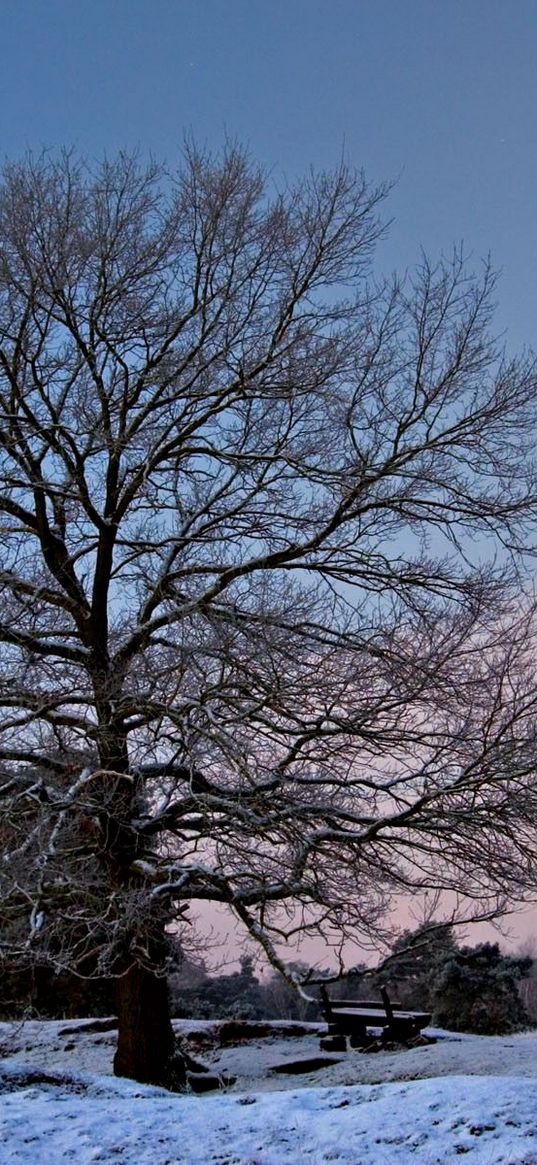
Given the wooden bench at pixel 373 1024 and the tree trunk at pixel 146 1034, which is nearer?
the tree trunk at pixel 146 1034

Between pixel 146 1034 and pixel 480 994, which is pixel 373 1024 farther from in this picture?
pixel 480 994

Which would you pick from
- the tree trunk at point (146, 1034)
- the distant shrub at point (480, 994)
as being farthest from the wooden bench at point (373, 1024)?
the distant shrub at point (480, 994)

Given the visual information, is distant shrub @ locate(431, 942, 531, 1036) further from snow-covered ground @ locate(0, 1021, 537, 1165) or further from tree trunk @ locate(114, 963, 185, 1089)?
snow-covered ground @ locate(0, 1021, 537, 1165)

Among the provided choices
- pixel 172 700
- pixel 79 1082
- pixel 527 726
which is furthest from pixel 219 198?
pixel 79 1082

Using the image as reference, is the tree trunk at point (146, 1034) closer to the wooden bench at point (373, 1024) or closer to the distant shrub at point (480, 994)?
the wooden bench at point (373, 1024)

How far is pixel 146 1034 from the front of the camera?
424 inches

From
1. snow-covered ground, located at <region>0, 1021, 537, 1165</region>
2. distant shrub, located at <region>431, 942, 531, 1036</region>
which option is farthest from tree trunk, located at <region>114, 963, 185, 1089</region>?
distant shrub, located at <region>431, 942, 531, 1036</region>

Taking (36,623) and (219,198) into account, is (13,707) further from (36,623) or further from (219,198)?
(219,198)

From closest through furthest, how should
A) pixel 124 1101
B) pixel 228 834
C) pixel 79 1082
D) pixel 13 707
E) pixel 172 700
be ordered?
1. pixel 124 1101
2. pixel 79 1082
3. pixel 172 700
4. pixel 228 834
5. pixel 13 707

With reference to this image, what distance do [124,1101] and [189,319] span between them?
891 centimetres

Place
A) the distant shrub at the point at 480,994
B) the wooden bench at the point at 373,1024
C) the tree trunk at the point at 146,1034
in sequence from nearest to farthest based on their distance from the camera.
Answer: the tree trunk at the point at 146,1034 < the wooden bench at the point at 373,1024 < the distant shrub at the point at 480,994

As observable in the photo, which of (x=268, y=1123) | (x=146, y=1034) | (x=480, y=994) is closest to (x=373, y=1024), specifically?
(x=146, y=1034)

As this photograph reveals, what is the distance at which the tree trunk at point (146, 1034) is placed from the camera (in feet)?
34.9

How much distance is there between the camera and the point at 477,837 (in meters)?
9.70
